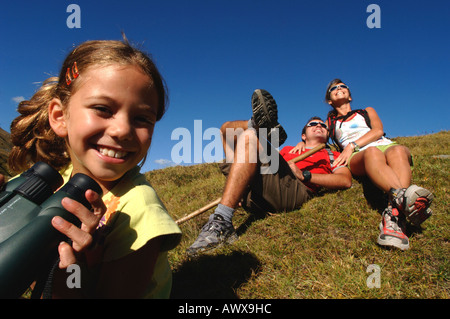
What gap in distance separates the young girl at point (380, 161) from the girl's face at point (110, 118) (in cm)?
261

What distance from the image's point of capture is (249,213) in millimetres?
4379

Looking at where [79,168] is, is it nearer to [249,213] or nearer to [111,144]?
[111,144]

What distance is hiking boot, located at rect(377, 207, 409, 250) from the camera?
105 inches

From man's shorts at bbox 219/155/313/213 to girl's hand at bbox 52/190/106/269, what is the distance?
2920 mm

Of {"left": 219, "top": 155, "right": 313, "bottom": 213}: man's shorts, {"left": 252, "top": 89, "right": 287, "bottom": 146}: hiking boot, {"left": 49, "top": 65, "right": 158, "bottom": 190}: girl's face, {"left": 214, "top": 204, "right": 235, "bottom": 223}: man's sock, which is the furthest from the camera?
{"left": 219, "top": 155, "right": 313, "bottom": 213}: man's shorts

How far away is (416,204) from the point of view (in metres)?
2.81

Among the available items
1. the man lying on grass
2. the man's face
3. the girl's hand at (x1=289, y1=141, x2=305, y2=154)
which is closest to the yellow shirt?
the man lying on grass

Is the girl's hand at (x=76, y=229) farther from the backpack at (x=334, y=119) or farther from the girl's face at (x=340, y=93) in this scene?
the girl's face at (x=340, y=93)

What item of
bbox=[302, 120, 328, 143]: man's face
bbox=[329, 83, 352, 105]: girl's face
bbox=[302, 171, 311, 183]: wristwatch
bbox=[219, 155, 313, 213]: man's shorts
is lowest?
bbox=[219, 155, 313, 213]: man's shorts

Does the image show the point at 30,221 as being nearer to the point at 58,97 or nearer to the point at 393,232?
the point at 58,97

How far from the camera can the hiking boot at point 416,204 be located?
9.16ft

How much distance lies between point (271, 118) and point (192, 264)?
201 cm

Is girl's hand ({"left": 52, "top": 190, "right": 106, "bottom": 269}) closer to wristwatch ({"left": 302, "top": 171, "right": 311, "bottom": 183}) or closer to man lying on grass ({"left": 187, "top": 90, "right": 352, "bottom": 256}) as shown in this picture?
man lying on grass ({"left": 187, "top": 90, "right": 352, "bottom": 256})
